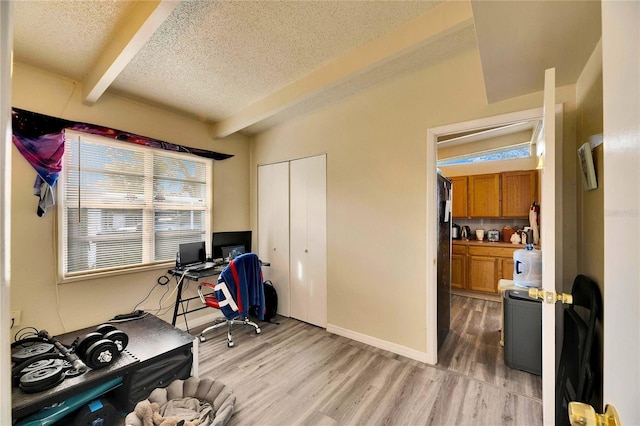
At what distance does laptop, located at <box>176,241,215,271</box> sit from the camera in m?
3.15

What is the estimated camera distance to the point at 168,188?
129 inches

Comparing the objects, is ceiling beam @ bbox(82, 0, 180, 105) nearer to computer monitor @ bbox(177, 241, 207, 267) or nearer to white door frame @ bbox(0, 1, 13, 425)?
white door frame @ bbox(0, 1, 13, 425)

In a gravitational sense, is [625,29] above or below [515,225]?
above

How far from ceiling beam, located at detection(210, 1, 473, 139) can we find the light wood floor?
8.61ft

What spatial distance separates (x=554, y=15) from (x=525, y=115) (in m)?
1.03

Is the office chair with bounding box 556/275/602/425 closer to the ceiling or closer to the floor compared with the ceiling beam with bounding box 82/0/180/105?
closer to the floor

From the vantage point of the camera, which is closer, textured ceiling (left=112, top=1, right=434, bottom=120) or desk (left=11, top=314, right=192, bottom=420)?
desk (left=11, top=314, right=192, bottom=420)

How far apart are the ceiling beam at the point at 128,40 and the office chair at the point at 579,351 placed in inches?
112

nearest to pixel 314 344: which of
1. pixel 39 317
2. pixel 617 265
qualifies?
pixel 39 317

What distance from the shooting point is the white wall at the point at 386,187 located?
7.83 ft

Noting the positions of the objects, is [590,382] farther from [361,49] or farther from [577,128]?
[361,49]

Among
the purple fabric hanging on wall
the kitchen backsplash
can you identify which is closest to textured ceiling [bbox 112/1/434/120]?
the purple fabric hanging on wall

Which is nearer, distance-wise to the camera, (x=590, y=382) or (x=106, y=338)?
(x=590, y=382)

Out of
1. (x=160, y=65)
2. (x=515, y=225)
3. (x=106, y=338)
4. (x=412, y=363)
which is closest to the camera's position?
(x=106, y=338)
